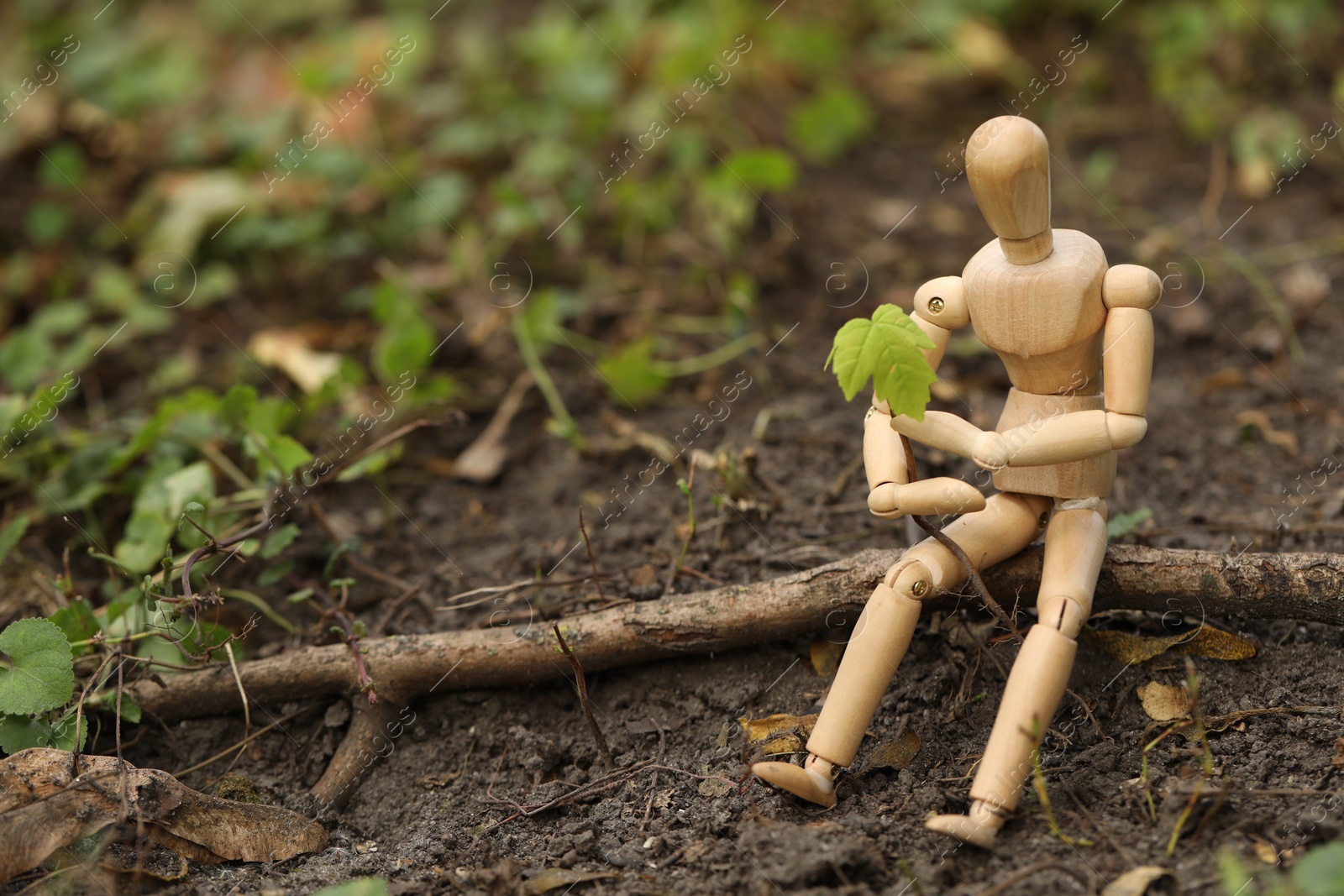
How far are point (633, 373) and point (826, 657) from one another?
4.63 ft

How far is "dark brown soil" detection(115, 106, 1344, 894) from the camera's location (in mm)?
1984

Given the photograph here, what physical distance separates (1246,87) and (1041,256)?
403 centimetres

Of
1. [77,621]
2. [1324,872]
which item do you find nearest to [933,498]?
[1324,872]

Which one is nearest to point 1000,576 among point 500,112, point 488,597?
point 488,597

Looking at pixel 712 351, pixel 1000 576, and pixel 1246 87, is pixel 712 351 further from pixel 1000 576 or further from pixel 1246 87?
pixel 1246 87

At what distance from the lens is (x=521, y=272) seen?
14.4ft

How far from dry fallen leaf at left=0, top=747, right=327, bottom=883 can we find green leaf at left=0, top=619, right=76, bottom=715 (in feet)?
0.33

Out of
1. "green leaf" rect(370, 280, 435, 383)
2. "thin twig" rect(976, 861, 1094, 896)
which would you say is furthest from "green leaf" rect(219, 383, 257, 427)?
"thin twig" rect(976, 861, 1094, 896)

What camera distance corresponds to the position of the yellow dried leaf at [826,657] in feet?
8.03

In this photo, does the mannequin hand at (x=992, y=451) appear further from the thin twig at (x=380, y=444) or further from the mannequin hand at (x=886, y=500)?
the thin twig at (x=380, y=444)

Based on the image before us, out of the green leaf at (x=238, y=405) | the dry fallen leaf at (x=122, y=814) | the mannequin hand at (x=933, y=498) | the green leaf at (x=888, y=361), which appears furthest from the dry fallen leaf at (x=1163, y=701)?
the green leaf at (x=238, y=405)

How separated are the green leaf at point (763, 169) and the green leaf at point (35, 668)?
114 inches

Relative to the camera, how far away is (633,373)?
3.56 m

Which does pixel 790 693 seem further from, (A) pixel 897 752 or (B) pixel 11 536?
(B) pixel 11 536
